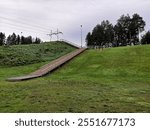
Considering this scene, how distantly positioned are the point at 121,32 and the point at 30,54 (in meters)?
67.2

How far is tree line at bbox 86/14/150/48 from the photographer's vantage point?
394ft

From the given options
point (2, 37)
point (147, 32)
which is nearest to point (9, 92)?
point (147, 32)

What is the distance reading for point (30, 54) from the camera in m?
59.7

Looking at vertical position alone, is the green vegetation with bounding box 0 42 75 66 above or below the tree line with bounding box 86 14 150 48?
below

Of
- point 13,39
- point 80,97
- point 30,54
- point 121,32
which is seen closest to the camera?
point 80,97

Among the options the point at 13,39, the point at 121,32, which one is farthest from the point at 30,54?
the point at 13,39

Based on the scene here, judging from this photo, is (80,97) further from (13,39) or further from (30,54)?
(13,39)

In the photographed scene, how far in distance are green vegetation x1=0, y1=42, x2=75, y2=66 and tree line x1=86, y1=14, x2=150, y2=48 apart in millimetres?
50053

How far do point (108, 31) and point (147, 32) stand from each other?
17014mm

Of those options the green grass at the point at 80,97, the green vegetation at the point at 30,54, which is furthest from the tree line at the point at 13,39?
the green grass at the point at 80,97

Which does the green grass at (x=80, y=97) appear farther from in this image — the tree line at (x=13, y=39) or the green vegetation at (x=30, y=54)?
the tree line at (x=13, y=39)

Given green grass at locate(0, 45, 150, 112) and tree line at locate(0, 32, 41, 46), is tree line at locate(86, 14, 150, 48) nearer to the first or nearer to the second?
tree line at locate(0, 32, 41, 46)

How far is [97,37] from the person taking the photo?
12106cm

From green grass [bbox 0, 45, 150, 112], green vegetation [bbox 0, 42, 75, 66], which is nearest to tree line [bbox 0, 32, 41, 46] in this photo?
green vegetation [bbox 0, 42, 75, 66]
